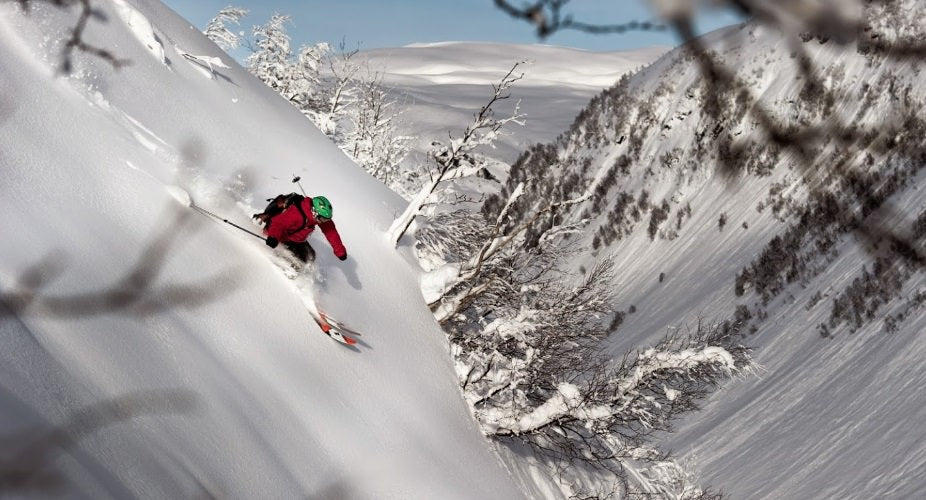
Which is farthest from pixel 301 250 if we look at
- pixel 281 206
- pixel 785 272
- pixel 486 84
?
pixel 486 84

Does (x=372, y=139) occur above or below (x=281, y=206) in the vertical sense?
below

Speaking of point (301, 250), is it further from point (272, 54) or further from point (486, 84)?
point (486, 84)

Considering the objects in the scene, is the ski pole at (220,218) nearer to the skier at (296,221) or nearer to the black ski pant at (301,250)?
the skier at (296,221)

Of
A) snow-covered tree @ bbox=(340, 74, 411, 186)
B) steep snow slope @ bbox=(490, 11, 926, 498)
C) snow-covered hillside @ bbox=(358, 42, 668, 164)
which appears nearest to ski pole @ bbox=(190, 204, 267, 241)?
Result: steep snow slope @ bbox=(490, 11, 926, 498)

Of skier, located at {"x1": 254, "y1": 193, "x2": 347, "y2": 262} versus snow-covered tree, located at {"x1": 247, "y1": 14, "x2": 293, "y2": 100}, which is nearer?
skier, located at {"x1": 254, "y1": 193, "x2": 347, "y2": 262}

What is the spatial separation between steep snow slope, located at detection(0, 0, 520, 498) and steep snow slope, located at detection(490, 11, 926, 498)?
1.40 metres

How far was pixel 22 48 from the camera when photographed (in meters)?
→ 7.30

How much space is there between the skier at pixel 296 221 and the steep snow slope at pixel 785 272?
2.50m

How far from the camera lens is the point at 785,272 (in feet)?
109

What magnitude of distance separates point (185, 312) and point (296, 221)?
174cm

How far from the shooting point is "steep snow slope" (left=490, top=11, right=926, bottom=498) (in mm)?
1141

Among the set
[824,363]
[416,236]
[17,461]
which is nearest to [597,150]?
[824,363]

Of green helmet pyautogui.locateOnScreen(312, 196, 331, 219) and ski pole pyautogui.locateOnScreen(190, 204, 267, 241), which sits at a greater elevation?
green helmet pyautogui.locateOnScreen(312, 196, 331, 219)

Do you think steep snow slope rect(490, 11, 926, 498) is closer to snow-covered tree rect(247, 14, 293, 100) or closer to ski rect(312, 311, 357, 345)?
ski rect(312, 311, 357, 345)
